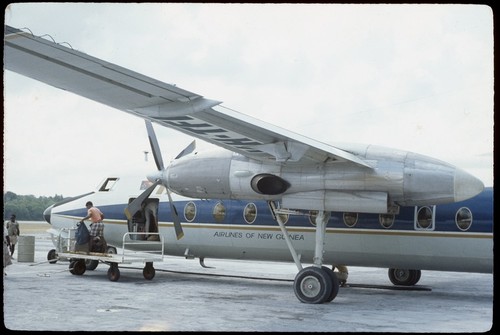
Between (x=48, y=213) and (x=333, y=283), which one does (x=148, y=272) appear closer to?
(x=48, y=213)

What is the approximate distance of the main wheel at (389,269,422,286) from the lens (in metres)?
18.8

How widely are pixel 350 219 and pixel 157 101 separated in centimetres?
633

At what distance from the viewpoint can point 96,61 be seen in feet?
34.5

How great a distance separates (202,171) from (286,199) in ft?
7.54

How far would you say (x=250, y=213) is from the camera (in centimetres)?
1762

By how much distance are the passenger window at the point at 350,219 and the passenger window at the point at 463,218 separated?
8.02 feet

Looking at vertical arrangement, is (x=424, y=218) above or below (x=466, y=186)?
below

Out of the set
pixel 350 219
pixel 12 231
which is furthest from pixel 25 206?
pixel 350 219

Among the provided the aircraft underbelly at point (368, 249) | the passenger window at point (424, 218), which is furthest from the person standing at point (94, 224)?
the passenger window at point (424, 218)

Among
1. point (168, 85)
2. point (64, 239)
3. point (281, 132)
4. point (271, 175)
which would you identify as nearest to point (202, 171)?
point (271, 175)

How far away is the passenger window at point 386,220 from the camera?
1548cm

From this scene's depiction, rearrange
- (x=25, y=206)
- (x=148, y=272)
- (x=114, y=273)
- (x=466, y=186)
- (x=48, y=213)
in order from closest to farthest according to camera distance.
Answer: (x=466, y=186)
(x=114, y=273)
(x=148, y=272)
(x=48, y=213)
(x=25, y=206)

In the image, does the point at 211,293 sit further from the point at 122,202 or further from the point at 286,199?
the point at 122,202

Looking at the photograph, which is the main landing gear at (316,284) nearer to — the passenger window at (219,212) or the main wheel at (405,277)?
the passenger window at (219,212)
